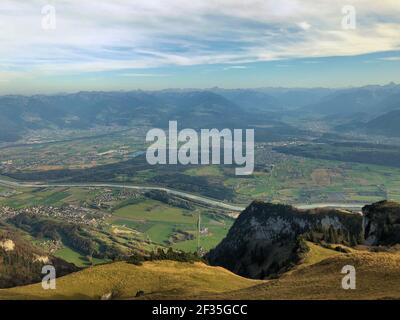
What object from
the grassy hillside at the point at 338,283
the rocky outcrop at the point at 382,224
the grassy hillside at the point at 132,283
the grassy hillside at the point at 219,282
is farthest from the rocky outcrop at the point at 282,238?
the grassy hillside at the point at 338,283

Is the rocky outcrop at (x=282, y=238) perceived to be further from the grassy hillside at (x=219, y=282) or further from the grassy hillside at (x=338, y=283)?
the grassy hillside at (x=338, y=283)

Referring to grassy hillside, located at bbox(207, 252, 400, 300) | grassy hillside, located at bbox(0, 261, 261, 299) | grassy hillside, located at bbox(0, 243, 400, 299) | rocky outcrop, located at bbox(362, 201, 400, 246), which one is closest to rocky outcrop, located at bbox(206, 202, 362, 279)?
rocky outcrop, located at bbox(362, 201, 400, 246)

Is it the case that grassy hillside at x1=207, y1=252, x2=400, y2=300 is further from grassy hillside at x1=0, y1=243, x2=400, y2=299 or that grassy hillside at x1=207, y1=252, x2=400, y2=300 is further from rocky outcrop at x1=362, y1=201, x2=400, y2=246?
rocky outcrop at x1=362, y1=201, x2=400, y2=246

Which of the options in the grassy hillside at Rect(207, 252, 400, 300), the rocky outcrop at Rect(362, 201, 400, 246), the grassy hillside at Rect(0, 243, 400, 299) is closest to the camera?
the grassy hillside at Rect(207, 252, 400, 300)
